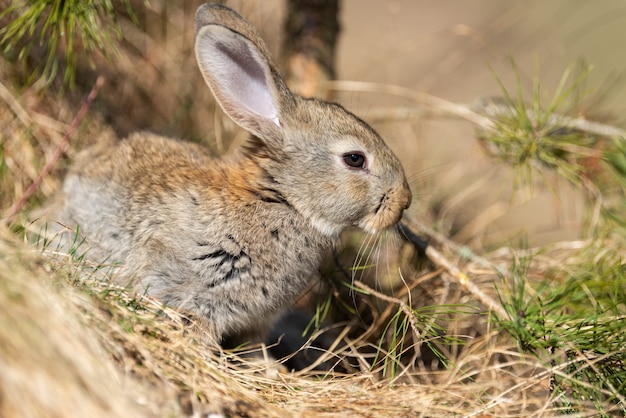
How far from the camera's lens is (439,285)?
3350 mm

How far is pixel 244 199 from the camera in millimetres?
2852

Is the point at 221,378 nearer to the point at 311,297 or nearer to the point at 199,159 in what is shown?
the point at 199,159

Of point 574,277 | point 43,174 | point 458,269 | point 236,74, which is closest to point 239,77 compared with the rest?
point 236,74

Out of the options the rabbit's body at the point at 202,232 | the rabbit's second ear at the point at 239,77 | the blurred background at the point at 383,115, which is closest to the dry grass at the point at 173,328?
the blurred background at the point at 383,115

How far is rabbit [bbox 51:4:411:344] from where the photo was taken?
271 centimetres

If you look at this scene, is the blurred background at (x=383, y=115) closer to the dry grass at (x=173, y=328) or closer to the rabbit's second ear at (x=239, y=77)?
the dry grass at (x=173, y=328)

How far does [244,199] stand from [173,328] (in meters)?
0.69

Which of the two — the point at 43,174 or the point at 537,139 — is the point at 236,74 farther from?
the point at 537,139

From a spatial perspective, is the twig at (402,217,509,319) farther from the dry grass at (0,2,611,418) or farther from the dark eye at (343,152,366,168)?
the dark eye at (343,152,366,168)

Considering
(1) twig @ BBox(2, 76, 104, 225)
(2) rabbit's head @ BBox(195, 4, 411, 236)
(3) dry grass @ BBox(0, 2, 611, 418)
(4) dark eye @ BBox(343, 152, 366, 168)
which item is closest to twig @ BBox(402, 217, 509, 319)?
(3) dry grass @ BBox(0, 2, 611, 418)

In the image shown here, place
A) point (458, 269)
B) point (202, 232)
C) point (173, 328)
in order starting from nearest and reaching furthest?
1. point (173, 328)
2. point (202, 232)
3. point (458, 269)

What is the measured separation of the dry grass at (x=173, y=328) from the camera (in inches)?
66.1

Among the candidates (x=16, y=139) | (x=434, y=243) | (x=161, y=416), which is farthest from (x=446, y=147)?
(x=161, y=416)

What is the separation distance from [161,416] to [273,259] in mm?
1094
